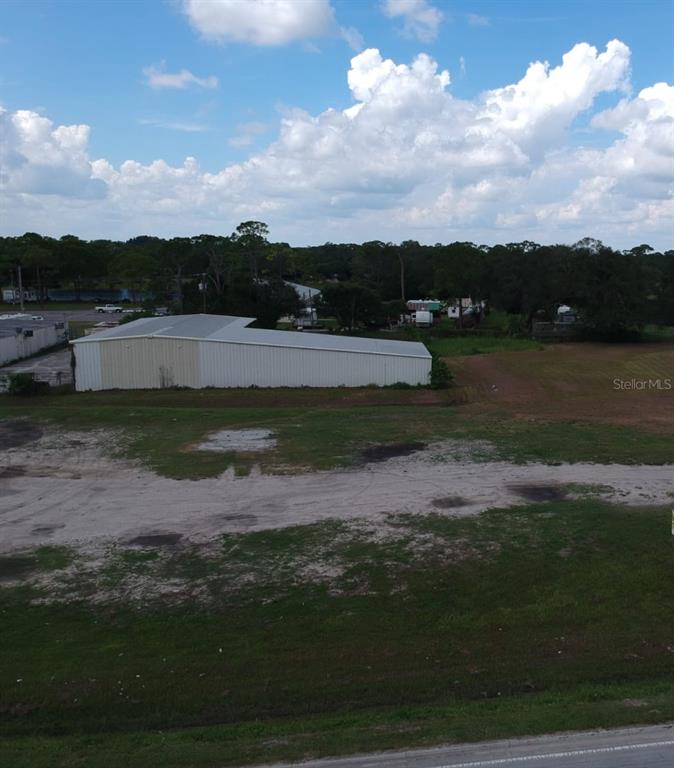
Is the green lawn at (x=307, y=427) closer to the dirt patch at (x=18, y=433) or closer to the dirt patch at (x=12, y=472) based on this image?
the dirt patch at (x=18, y=433)

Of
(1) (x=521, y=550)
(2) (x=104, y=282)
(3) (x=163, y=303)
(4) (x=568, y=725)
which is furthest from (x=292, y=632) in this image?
(2) (x=104, y=282)

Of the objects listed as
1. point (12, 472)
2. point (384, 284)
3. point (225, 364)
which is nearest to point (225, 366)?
point (225, 364)

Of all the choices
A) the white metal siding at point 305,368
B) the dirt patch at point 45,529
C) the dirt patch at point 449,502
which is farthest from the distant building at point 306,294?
the dirt patch at point 45,529

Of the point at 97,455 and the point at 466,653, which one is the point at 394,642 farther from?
the point at 97,455

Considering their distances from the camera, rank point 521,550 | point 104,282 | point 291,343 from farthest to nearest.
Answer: point 104,282, point 291,343, point 521,550

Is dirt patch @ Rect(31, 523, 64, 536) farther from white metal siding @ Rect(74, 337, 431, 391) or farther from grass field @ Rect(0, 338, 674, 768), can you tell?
white metal siding @ Rect(74, 337, 431, 391)

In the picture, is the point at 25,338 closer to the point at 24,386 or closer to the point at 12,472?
the point at 24,386
